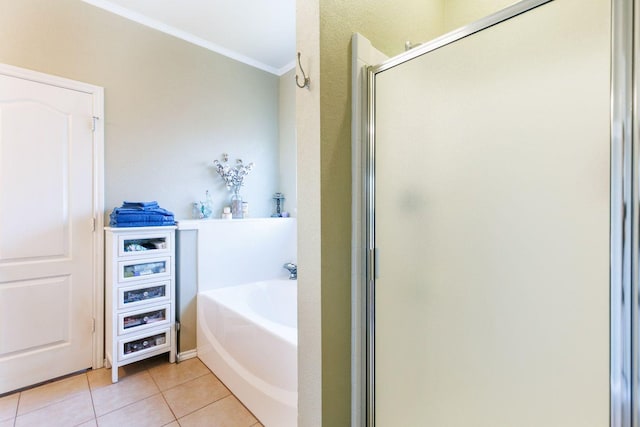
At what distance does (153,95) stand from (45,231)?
1.31 m

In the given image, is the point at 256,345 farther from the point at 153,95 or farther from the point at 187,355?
the point at 153,95

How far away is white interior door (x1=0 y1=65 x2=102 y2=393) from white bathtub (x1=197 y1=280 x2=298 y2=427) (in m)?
0.88

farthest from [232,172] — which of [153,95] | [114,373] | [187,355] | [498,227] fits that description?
[498,227]

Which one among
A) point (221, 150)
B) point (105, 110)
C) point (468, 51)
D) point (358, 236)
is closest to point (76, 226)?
point (105, 110)

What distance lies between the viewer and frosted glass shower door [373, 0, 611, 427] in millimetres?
655

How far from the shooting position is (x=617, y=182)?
620 millimetres

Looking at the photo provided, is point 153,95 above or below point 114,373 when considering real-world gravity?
above

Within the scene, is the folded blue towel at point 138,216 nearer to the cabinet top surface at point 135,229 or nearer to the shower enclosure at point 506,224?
the cabinet top surface at point 135,229

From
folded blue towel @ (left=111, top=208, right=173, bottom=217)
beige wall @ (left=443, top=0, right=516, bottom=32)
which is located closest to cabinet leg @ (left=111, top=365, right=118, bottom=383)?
folded blue towel @ (left=111, top=208, right=173, bottom=217)

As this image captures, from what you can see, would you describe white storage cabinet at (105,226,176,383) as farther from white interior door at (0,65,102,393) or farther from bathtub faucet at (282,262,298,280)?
bathtub faucet at (282,262,298,280)

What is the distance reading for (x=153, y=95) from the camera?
2455mm

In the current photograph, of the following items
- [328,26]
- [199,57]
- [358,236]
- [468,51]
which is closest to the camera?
[468,51]

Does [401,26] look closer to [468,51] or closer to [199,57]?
[468,51]

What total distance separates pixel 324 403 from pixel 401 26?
1579 millimetres
